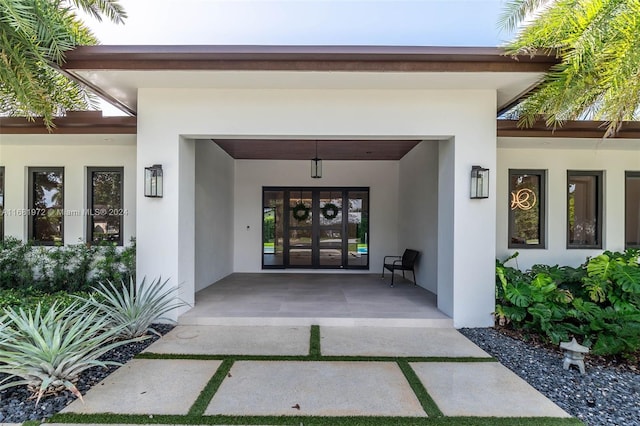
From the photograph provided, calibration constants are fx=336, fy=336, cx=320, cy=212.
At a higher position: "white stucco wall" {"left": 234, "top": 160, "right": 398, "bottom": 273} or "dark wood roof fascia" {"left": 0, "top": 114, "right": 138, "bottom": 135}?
"dark wood roof fascia" {"left": 0, "top": 114, "right": 138, "bottom": 135}

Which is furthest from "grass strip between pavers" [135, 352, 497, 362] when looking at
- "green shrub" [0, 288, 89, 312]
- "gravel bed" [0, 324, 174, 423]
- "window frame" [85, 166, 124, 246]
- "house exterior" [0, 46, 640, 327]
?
"window frame" [85, 166, 124, 246]

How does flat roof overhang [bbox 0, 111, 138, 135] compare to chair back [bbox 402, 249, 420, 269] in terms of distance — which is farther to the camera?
chair back [bbox 402, 249, 420, 269]

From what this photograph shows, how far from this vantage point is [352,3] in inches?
277

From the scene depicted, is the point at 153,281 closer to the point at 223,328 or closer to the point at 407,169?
the point at 223,328

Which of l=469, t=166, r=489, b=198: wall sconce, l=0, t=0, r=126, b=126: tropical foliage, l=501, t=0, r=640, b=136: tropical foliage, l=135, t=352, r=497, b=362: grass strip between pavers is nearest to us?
l=501, t=0, r=640, b=136: tropical foliage

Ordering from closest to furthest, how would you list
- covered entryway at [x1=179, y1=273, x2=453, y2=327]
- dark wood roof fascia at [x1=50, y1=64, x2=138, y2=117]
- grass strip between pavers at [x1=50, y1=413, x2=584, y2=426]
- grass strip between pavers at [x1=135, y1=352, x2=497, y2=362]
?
grass strip between pavers at [x1=50, y1=413, x2=584, y2=426] → grass strip between pavers at [x1=135, y1=352, x2=497, y2=362] → dark wood roof fascia at [x1=50, y1=64, x2=138, y2=117] → covered entryway at [x1=179, y1=273, x2=453, y2=327]

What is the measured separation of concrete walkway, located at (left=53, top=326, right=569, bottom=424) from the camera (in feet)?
8.78

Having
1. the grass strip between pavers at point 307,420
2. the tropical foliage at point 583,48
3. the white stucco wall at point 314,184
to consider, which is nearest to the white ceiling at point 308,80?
the tropical foliage at point 583,48

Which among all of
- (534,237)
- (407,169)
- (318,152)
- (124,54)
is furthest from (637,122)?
(124,54)

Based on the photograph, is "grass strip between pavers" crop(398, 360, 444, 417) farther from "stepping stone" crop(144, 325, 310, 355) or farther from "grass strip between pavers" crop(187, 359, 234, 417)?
"grass strip between pavers" crop(187, 359, 234, 417)

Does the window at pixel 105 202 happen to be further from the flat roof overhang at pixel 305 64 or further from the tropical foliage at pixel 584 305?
the tropical foliage at pixel 584 305

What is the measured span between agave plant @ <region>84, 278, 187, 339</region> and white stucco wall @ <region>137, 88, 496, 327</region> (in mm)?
281

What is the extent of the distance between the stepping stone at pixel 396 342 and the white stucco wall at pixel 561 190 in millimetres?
2984

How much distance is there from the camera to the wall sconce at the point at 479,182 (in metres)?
4.58
